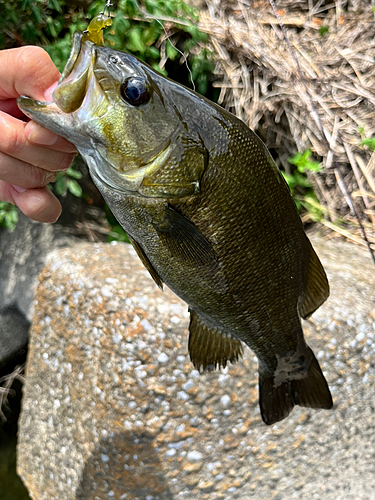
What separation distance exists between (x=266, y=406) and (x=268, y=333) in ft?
1.01

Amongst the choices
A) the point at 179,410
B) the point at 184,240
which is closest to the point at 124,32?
the point at 184,240

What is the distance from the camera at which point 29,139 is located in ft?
3.23

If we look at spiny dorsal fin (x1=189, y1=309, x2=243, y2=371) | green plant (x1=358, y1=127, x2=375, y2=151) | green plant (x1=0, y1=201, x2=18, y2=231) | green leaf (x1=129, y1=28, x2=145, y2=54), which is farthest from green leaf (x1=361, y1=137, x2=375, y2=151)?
green plant (x1=0, y1=201, x2=18, y2=231)

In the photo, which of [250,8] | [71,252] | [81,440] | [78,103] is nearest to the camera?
[78,103]

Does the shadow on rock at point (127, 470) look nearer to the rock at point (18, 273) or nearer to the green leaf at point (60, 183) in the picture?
the rock at point (18, 273)

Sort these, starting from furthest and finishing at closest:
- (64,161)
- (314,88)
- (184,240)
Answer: (314,88) < (64,161) < (184,240)

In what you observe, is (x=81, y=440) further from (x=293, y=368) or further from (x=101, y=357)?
(x=293, y=368)

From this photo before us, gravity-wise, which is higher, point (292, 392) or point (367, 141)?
point (367, 141)

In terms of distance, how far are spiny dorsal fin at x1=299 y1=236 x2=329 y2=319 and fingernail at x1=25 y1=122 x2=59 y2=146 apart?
736 mm

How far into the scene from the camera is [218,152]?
907mm

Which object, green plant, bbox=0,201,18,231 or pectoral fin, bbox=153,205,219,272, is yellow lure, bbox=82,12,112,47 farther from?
green plant, bbox=0,201,18,231

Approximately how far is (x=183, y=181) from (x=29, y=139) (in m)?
0.40

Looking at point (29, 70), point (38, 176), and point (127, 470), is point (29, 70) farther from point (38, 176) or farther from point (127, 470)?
point (127, 470)

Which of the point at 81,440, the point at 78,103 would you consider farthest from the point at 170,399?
the point at 78,103
